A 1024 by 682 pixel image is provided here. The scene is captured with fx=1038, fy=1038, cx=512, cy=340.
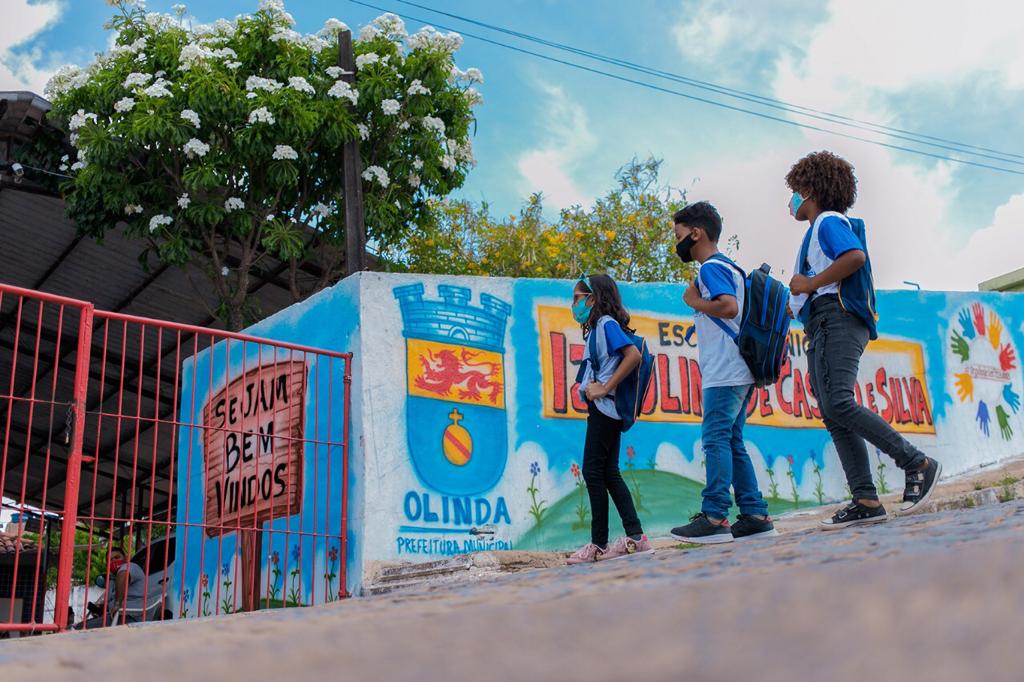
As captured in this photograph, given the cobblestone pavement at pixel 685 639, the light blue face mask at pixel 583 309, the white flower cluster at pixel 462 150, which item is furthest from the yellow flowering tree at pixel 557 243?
the cobblestone pavement at pixel 685 639

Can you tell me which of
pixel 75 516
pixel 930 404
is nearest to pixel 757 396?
pixel 930 404

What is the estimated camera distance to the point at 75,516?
5.09 metres

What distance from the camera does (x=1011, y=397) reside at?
9.28m

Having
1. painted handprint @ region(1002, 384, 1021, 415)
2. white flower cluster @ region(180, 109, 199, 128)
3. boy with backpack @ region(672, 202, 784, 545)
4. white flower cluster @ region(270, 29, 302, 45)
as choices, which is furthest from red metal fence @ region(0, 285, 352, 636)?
painted handprint @ region(1002, 384, 1021, 415)

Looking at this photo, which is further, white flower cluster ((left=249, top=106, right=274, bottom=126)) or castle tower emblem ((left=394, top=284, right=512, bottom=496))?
white flower cluster ((left=249, top=106, right=274, bottom=126))

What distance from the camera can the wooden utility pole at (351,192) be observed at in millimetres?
9508

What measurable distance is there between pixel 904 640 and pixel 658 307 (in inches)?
287

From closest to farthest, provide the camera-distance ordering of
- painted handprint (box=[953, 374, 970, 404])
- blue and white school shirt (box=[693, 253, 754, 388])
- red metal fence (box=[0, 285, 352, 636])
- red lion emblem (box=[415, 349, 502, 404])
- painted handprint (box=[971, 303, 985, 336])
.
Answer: blue and white school shirt (box=[693, 253, 754, 388]) → red metal fence (box=[0, 285, 352, 636]) → red lion emblem (box=[415, 349, 502, 404]) → painted handprint (box=[953, 374, 970, 404]) → painted handprint (box=[971, 303, 985, 336])

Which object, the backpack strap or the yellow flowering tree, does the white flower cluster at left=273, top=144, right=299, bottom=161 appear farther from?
the backpack strap

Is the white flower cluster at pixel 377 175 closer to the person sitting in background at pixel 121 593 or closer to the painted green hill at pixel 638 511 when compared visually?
the person sitting in background at pixel 121 593

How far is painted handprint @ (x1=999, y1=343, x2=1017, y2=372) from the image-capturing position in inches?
365

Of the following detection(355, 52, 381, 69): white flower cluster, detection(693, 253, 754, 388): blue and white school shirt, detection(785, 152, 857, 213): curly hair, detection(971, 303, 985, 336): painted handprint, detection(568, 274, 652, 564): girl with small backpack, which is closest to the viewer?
detection(785, 152, 857, 213): curly hair

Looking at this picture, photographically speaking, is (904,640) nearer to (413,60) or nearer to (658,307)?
(658,307)

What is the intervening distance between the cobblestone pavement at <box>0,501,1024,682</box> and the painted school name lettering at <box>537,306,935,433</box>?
232 inches
